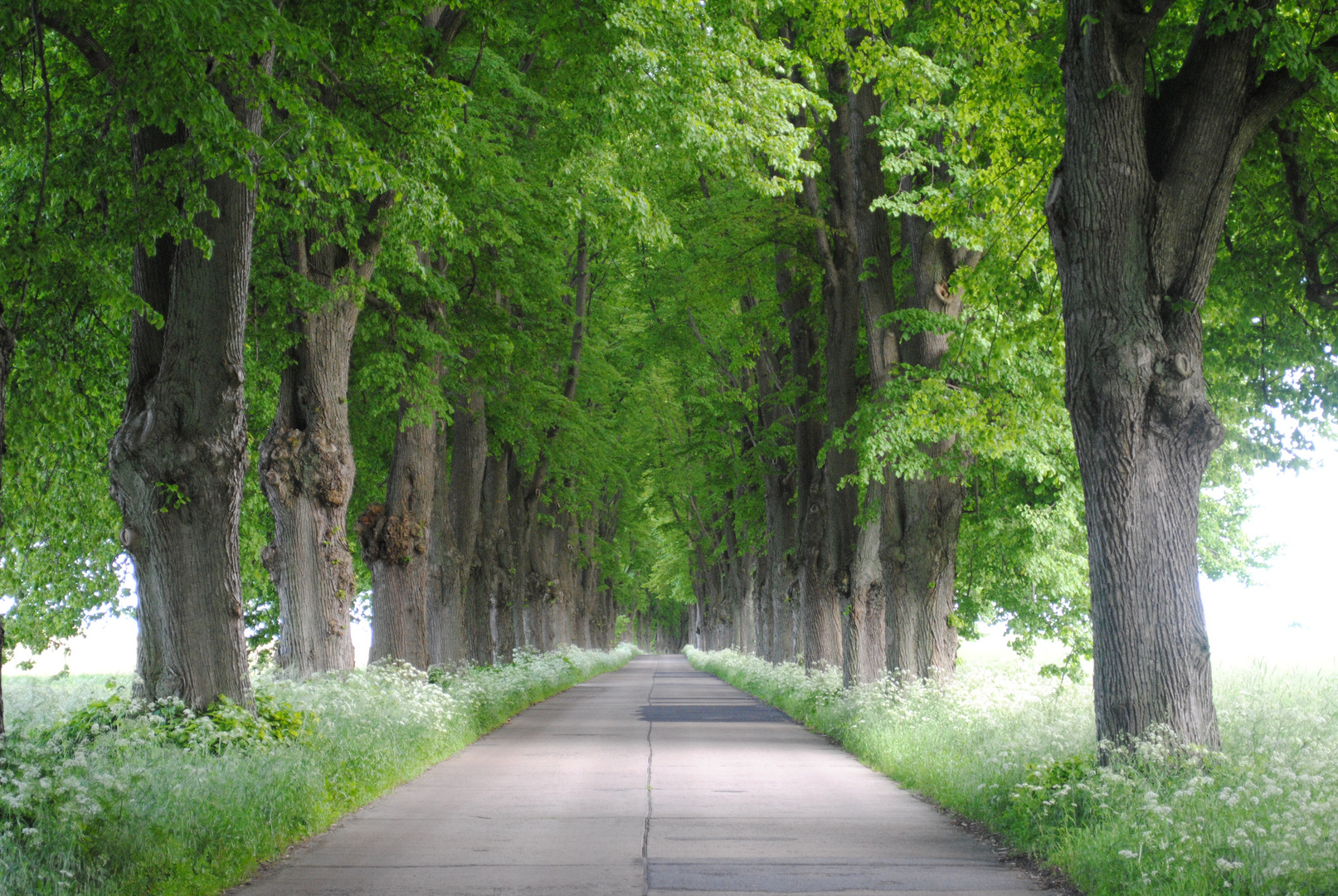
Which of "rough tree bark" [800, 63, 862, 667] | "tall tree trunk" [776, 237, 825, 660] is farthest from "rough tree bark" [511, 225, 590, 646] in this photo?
"rough tree bark" [800, 63, 862, 667]

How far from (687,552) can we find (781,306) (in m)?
38.9

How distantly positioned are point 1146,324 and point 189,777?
25.2 feet

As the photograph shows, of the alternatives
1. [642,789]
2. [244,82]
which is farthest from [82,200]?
[642,789]

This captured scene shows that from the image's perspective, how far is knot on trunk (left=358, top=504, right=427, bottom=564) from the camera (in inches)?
694

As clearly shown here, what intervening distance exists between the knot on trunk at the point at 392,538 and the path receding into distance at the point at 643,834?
11.3 ft

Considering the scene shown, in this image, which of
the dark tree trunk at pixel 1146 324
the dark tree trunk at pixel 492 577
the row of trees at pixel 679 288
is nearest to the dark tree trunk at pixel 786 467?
the row of trees at pixel 679 288

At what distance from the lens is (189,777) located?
7781 millimetres

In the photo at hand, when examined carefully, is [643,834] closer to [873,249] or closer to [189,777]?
[189,777]

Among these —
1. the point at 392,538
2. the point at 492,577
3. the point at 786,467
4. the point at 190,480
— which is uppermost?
the point at 786,467

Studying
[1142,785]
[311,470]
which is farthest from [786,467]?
[1142,785]

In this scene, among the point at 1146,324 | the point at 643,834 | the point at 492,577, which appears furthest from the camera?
the point at 492,577

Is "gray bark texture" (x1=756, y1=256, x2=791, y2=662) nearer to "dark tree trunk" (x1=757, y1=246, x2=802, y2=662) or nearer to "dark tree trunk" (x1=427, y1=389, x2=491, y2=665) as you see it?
"dark tree trunk" (x1=757, y1=246, x2=802, y2=662)

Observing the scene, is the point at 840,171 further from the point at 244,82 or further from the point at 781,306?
the point at 244,82

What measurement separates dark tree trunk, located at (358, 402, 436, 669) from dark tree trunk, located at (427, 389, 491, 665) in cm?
275
